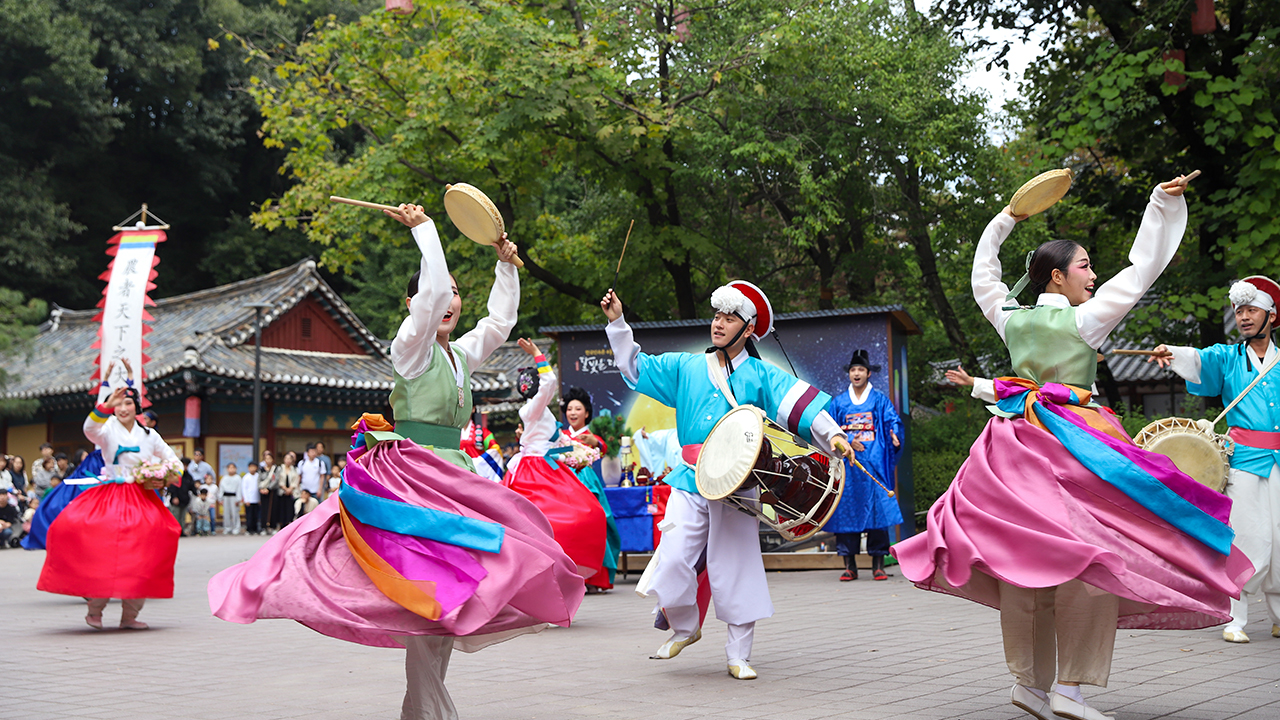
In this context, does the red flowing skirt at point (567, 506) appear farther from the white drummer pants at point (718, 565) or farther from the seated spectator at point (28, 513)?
the seated spectator at point (28, 513)

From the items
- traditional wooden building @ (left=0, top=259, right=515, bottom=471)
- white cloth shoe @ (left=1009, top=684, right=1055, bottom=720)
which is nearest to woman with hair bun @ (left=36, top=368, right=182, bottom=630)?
white cloth shoe @ (left=1009, top=684, right=1055, bottom=720)

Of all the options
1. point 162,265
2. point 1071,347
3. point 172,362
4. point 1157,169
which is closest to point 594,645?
point 1071,347

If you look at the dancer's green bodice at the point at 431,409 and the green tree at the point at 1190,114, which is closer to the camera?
the dancer's green bodice at the point at 431,409

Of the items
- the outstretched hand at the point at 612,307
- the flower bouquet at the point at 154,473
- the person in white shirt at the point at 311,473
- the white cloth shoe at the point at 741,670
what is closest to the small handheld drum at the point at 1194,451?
the white cloth shoe at the point at 741,670

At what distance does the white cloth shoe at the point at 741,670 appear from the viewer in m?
5.37

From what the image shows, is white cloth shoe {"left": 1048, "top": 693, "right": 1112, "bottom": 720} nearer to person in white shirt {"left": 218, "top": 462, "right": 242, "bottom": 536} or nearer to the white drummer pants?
the white drummer pants

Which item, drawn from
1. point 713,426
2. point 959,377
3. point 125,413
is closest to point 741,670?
point 713,426

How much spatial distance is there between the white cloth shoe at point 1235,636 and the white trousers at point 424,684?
14.6ft

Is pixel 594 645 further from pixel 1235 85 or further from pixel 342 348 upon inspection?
pixel 342 348

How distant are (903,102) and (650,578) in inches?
424

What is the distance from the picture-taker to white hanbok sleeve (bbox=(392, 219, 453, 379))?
3.97 meters

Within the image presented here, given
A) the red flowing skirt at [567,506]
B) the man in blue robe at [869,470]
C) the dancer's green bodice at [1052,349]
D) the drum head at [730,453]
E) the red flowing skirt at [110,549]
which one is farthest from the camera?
the man in blue robe at [869,470]

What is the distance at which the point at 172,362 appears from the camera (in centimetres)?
2369

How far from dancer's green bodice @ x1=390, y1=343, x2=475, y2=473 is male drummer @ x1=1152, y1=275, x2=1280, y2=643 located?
4.07 m
